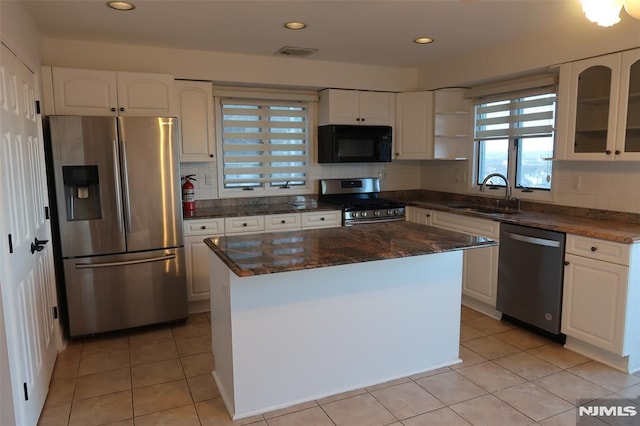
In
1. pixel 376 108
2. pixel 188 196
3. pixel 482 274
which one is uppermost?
pixel 376 108

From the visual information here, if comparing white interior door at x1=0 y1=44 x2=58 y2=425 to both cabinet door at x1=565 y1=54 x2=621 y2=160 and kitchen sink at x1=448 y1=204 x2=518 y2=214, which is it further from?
cabinet door at x1=565 y1=54 x2=621 y2=160

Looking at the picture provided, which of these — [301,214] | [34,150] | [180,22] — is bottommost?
[301,214]

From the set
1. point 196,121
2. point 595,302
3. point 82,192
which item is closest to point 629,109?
point 595,302

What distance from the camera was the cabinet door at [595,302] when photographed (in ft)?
9.36

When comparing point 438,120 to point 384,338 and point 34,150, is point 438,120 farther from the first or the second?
point 34,150

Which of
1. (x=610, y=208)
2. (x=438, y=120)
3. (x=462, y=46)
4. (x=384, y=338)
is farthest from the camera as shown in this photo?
(x=438, y=120)

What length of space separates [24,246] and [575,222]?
3.67 metres

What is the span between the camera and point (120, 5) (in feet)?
9.24

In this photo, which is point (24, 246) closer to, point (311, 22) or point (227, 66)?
point (311, 22)

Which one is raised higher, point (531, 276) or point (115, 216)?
point (115, 216)

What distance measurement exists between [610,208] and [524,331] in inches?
46.6

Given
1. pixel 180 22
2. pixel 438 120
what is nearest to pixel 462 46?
pixel 438 120

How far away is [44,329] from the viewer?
2.79 metres

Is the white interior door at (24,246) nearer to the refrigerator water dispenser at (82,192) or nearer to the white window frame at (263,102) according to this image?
the refrigerator water dispenser at (82,192)
